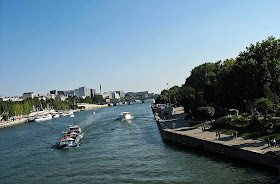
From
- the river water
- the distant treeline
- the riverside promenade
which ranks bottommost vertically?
the river water

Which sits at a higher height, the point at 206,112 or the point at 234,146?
the point at 206,112

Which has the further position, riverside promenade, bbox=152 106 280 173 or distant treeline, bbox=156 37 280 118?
distant treeline, bbox=156 37 280 118

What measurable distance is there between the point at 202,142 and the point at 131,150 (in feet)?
34.0

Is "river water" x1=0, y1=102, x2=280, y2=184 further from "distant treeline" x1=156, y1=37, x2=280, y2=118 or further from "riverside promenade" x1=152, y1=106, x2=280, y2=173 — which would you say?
"distant treeline" x1=156, y1=37, x2=280, y2=118

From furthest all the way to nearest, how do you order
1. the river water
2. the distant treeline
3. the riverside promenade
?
the distant treeline < the river water < the riverside promenade

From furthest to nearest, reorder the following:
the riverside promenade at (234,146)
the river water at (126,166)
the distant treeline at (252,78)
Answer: the distant treeline at (252,78) → the river water at (126,166) → the riverside promenade at (234,146)

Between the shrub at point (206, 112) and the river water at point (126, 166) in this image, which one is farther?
the shrub at point (206, 112)

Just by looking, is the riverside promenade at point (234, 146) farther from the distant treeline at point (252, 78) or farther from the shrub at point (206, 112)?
the distant treeline at point (252, 78)

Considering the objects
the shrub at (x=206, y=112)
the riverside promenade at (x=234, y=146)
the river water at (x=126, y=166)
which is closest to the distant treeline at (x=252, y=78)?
the shrub at (x=206, y=112)

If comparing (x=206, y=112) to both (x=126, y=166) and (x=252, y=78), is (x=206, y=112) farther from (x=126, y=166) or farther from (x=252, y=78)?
(x=126, y=166)

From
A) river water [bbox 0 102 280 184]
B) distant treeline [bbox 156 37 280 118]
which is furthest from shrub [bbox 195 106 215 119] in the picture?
river water [bbox 0 102 280 184]

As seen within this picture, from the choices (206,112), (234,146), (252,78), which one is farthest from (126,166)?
(252,78)

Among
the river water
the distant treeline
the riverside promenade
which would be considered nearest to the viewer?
the riverside promenade

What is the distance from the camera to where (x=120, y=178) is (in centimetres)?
2691
